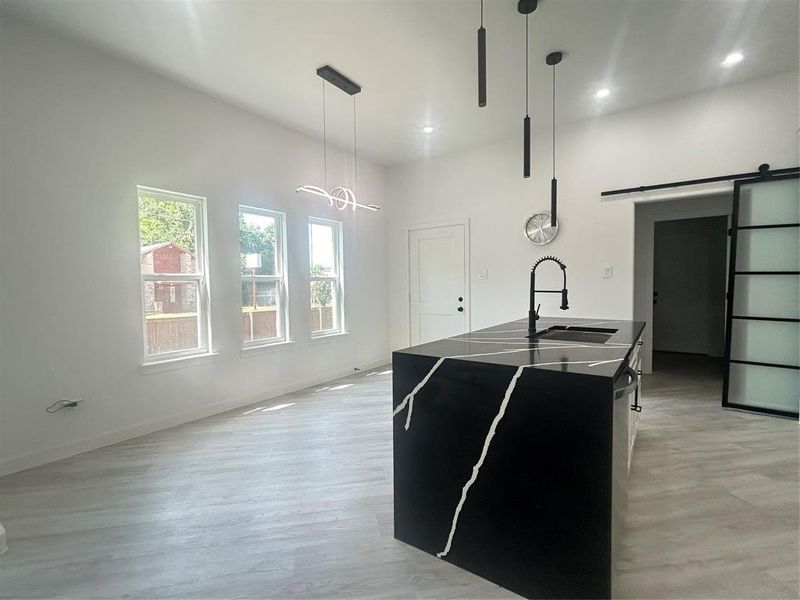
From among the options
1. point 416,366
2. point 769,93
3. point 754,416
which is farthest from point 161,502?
point 769,93

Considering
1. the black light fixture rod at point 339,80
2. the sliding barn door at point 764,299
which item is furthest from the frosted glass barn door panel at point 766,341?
the black light fixture rod at point 339,80

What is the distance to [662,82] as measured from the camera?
354 centimetres

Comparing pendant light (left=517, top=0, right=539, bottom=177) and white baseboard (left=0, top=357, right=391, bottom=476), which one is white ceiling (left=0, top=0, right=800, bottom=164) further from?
white baseboard (left=0, top=357, right=391, bottom=476)

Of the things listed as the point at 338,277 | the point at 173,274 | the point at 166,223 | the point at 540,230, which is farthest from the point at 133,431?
the point at 540,230

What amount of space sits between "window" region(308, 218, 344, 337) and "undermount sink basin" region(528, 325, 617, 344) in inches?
121

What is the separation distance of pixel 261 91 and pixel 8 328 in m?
2.72

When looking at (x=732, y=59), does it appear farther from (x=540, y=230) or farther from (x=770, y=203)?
(x=540, y=230)

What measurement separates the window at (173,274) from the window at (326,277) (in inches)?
54.2

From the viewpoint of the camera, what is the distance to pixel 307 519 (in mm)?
2039

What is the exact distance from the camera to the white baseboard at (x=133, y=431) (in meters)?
2.63

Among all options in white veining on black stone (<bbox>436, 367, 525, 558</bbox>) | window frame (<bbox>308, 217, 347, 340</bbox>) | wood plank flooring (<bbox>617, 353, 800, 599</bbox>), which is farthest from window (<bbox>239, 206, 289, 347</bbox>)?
wood plank flooring (<bbox>617, 353, 800, 599</bbox>)

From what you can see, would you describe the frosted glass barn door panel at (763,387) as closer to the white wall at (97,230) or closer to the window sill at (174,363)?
the white wall at (97,230)

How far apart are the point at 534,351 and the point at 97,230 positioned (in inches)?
130

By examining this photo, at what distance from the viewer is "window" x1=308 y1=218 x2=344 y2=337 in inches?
193
